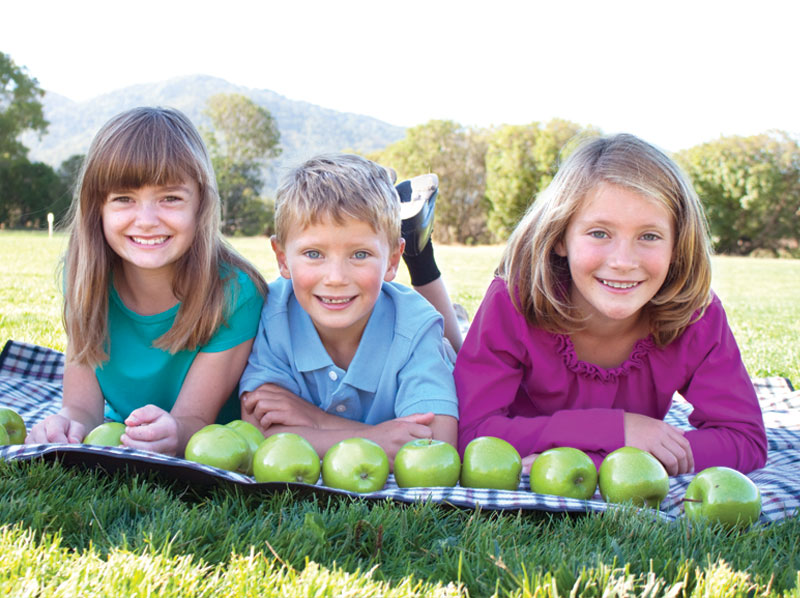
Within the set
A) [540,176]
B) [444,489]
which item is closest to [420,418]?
[444,489]

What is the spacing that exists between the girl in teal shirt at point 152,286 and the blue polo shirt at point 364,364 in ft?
0.47

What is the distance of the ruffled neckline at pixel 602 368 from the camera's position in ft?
9.99

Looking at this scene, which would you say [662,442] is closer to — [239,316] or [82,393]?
[239,316]

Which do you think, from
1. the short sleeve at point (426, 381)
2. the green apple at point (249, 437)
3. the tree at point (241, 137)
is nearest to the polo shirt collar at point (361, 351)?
the short sleeve at point (426, 381)

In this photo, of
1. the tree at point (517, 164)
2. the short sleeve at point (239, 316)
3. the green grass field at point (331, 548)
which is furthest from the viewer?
the tree at point (517, 164)

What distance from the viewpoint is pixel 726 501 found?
2.13 meters

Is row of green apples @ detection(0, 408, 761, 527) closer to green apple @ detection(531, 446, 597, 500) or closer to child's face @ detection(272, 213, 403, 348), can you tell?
green apple @ detection(531, 446, 597, 500)

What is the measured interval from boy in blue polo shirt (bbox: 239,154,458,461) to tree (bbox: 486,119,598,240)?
34673 millimetres

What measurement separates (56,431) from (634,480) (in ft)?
6.94

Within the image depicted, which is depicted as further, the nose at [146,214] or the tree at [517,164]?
the tree at [517,164]

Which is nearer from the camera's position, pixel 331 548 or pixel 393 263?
pixel 331 548

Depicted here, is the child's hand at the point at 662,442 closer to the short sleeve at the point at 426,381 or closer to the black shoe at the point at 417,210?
the short sleeve at the point at 426,381

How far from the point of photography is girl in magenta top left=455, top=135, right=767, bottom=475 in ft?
9.07

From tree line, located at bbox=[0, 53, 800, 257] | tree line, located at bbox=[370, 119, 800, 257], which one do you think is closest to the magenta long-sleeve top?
tree line, located at bbox=[0, 53, 800, 257]
